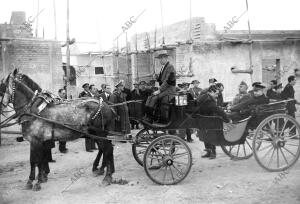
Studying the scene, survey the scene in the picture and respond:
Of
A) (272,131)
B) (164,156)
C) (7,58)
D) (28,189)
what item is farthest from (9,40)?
(272,131)

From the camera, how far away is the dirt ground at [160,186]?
5273 millimetres

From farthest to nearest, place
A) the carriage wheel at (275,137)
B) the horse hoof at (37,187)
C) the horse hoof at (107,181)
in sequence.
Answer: the carriage wheel at (275,137)
the horse hoof at (107,181)
the horse hoof at (37,187)

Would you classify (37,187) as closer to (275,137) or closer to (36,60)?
(275,137)

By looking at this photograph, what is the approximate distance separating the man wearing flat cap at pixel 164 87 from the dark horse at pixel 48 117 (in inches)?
29.3

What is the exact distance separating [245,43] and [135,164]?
9537 millimetres

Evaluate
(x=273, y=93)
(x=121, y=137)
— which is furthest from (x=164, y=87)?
(x=273, y=93)

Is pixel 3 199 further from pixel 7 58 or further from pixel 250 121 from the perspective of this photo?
pixel 7 58

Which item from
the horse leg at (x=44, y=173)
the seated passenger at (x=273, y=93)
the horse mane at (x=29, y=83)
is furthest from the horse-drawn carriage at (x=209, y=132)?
the seated passenger at (x=273, y=93)

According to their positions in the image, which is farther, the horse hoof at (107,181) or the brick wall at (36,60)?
the brick wall at (36,60)

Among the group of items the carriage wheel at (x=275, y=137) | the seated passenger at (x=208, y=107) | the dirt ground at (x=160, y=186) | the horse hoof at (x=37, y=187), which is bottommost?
the dirt ground at (x=160, y=186)

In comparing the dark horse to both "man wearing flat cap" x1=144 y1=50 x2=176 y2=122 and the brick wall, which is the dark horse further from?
the brick wall

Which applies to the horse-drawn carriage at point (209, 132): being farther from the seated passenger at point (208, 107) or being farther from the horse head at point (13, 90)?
the horse head at point (13, 90)

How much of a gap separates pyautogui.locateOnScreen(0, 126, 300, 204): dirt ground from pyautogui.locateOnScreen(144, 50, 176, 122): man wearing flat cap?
4.65ft

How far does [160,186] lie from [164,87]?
5.96 ft
